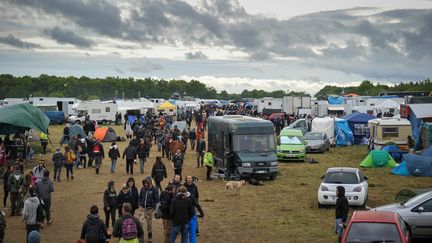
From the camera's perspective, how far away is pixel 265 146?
89.4 ft

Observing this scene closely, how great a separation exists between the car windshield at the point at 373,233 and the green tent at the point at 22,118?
24050mm

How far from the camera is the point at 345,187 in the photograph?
19.8 metres

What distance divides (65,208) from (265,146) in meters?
9.96

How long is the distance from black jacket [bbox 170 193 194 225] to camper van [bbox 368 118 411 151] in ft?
80.9

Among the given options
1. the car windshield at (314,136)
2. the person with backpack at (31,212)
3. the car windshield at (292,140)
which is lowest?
the car windshield at (314,136)

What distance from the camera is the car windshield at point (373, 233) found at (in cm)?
1138

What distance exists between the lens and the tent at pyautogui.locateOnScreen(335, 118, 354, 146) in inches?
1748

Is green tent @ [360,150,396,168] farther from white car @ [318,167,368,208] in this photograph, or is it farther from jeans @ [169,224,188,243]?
jeans @ [169,224,188,243]

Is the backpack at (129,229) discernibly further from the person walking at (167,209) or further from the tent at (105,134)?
the tent at (105,134)

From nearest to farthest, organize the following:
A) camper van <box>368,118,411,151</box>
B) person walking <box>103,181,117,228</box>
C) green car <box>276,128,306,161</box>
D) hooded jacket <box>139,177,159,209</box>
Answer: hooded jacket <box>139,177,159,209</box>, person walking <box>103,181,117,228</box>, green car <box>276,128,306,161</box>, camper van <box>368,118,411,151</box>

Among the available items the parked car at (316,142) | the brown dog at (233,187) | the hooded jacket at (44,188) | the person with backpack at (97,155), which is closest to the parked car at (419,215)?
the brown dog at (233,187)

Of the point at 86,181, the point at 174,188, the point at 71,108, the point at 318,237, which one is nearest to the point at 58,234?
the point at 174,188

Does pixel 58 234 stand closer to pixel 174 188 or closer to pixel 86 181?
pixel 174 188

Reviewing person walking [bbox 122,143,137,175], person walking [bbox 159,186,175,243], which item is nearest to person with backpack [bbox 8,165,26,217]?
person walking [bbox 159,186,175,243]
